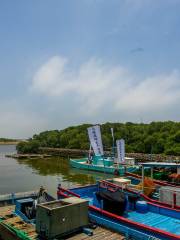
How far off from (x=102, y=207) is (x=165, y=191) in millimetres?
3114

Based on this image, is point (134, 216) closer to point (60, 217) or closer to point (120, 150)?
point (60, 217)

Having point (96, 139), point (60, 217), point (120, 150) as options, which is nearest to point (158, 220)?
point (60, 217)

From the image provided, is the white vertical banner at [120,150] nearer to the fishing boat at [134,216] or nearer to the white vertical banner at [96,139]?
Result: the white vertical banner at [96,139]

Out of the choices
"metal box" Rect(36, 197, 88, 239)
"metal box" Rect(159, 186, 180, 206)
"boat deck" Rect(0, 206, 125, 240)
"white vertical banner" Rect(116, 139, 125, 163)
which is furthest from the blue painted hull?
"metal box" Rect(36, 197, 88, 239)

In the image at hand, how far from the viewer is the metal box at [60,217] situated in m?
9.62

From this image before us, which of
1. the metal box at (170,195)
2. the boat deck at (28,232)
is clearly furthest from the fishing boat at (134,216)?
the metal box at (170,195)

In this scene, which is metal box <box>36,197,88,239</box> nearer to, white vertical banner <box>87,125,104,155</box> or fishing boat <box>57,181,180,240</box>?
fishing boat <box>57,181,180,240</box>

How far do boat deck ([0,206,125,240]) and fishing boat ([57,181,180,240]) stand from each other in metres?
0.35

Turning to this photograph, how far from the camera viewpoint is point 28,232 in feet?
36.4

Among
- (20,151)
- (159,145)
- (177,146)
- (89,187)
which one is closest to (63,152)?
(20,151)

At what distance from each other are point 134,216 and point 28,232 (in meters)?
4.54

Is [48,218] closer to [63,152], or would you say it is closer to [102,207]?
[102,207]

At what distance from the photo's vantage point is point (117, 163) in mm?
44406

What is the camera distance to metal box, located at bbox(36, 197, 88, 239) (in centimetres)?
962
